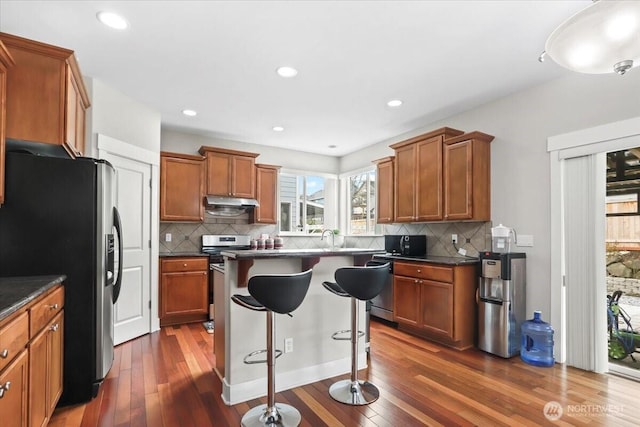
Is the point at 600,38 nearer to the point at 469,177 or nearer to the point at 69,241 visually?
the point at 469,177

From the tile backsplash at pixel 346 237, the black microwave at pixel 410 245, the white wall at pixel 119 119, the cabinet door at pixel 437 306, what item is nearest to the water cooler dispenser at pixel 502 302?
the cabinet door at pixel 437 306

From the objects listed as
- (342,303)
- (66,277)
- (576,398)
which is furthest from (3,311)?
(576,398)

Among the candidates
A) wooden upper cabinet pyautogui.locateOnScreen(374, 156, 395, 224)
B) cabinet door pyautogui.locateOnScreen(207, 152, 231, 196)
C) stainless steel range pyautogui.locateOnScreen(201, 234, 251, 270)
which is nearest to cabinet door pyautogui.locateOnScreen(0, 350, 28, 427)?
stainless steel range pyautogui.locateOnScreen(201, 234, 251, 270)

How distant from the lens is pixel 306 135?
5254mm

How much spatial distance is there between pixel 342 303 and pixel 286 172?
356cm

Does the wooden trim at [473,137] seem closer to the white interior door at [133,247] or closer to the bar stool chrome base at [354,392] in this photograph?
the bar stool chrome base at [354,392]

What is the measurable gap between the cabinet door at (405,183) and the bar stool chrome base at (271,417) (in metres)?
2.83

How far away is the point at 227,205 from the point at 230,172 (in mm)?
493

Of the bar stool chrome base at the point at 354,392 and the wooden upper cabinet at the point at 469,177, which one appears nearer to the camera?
the bar stool chrome base at the point at 354,392

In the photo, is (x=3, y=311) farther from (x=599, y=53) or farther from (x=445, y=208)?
(x=445, y=208)

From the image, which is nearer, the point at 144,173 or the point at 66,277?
the point at 66,277

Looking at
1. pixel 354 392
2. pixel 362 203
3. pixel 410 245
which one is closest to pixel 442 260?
pixel 410 245

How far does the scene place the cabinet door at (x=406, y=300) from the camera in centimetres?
392

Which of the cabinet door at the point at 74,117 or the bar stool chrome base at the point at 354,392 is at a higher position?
the cabinet door at the point at 74,117
